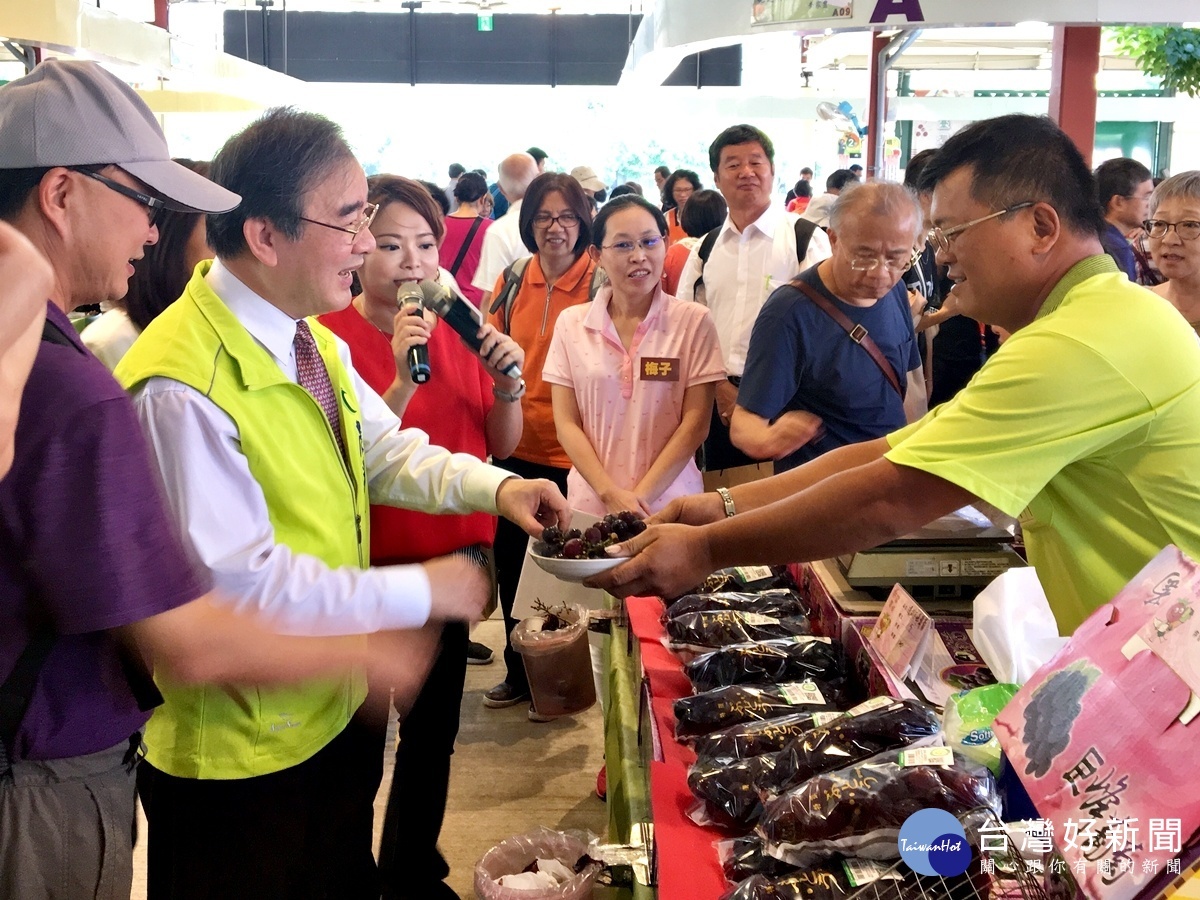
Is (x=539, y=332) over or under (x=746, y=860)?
over

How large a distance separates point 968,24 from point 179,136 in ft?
42.3

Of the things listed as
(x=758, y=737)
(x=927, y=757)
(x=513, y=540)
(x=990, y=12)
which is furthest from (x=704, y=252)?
(x=927, y=757)

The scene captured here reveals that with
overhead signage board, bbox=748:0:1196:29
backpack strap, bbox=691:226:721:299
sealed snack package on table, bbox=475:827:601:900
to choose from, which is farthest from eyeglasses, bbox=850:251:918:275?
overhead signage board, bbox=748:0:1196:29

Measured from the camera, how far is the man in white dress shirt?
4.04 metres

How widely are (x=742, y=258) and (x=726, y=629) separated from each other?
88.4 inches

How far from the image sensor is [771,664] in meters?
2.03

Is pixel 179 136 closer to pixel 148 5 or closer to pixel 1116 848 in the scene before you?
pixel 148 5

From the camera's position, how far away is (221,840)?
1751mm

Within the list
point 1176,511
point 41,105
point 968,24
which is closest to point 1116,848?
point 1176,511

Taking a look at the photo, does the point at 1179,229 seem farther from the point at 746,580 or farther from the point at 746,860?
the point at 746,860

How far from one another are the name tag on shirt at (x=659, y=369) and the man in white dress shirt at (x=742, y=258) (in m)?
0.69

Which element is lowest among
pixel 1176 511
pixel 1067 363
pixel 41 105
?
pixel 1176 511

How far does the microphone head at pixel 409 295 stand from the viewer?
97.7 inches

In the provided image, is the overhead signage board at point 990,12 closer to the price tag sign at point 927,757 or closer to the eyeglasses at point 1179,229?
the eyeglasses at point 1179,229
